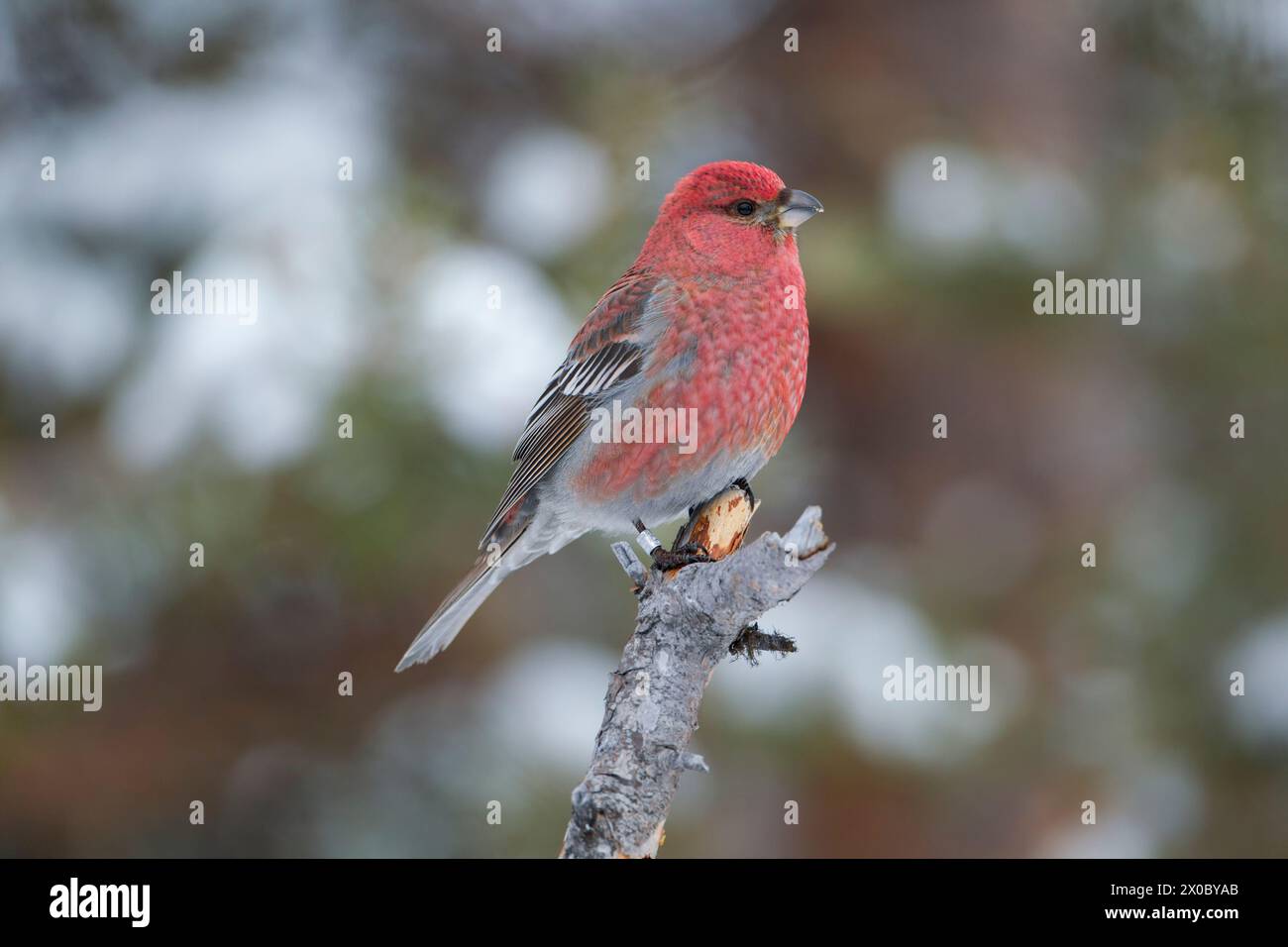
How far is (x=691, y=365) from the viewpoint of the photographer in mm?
4367

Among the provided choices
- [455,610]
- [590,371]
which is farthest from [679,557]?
[455,610]

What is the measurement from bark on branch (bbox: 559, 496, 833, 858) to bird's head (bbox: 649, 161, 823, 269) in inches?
52.8

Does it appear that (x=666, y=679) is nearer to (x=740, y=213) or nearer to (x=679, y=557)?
(x=679, y=557)

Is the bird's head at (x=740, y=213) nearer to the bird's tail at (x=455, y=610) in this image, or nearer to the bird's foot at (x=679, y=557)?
the bird's foot at (x=679, y=557)

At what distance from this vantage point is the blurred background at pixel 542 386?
20.5 feet

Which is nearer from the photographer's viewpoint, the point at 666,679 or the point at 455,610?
the point at 666,679

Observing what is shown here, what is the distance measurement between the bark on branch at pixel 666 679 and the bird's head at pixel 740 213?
1.34m

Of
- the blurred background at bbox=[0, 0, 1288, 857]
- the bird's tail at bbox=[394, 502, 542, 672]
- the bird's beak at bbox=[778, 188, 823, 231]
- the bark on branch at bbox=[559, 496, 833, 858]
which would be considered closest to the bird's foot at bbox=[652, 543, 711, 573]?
the bark on branch at bbox=[559, 496, 833, 858]

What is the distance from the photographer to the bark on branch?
120 inches

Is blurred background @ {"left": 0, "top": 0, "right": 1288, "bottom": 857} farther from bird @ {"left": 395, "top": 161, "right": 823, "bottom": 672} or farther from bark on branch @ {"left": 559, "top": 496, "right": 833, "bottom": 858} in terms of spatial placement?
bark on branch @ {"left": 559, "top": 496, "right": 833, "bottom": 858}

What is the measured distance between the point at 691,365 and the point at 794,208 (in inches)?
25.6

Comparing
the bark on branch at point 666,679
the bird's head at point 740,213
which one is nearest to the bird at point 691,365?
the bird's head at point 740,213

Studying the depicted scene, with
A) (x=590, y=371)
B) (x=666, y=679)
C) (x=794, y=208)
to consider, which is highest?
(x=794, y=208)
